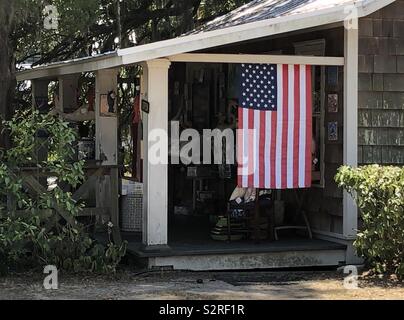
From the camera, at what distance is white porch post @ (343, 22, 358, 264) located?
891 centimetres

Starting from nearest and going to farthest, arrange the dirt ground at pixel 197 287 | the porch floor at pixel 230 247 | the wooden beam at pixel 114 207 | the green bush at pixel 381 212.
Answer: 1. the dirt ground at pixel 197 287
2. the green bush at pixel 381 212
3. the porch floor at pixel 230 247
4. the wooden beam at pixel 114 207

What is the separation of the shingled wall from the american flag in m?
0.83

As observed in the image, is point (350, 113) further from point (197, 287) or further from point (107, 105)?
point (107, 105)

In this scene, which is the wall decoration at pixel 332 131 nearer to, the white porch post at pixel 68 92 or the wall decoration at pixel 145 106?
the wall decoration at pixel 145 106

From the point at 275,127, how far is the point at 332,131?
1131 millimetres

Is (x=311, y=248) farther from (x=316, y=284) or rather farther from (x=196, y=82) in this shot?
(x=196, y=82)

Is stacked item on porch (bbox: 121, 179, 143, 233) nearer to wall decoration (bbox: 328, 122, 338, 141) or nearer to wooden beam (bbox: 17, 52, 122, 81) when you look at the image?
wooden beam (bbox: 17, 52, 122, 81)

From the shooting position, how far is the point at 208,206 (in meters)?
12.1

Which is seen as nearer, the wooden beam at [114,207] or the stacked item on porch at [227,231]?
the wooden beam at [114,207]

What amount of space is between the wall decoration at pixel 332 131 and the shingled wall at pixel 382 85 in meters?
0.36

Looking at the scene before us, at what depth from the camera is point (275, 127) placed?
28.3 feet

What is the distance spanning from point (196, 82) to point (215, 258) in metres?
4.46

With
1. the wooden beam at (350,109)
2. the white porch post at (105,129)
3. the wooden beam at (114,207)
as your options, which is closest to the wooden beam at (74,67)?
the white porch post at (105,129)

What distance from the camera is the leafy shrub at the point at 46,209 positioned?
7.60 m
